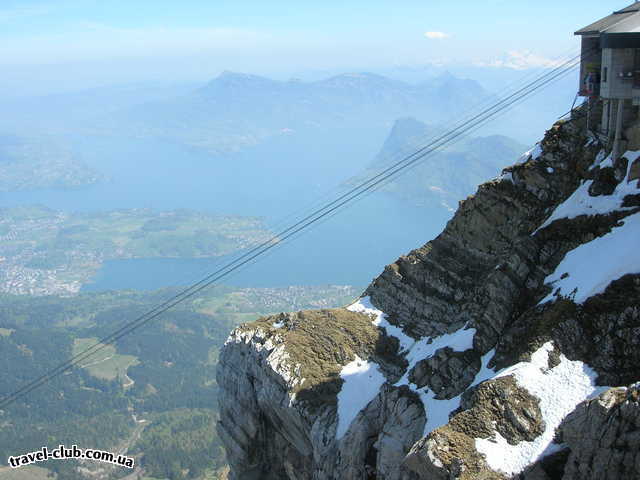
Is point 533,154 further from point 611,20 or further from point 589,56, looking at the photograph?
point 611,20

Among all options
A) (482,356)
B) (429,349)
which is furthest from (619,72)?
(429,349)

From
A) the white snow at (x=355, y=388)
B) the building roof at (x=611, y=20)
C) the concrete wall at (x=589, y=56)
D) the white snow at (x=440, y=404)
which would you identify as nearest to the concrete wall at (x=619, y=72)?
the building roof at (x=611, y=20)

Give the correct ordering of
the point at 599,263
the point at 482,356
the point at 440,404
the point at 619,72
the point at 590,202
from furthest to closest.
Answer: the point at 619,72
the point at 590,202
the point at 482,356
the point at 440,404
the point at 599,263

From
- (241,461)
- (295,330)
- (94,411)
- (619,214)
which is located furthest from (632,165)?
(94,411)

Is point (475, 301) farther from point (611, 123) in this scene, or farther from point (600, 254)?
point (611, 123)

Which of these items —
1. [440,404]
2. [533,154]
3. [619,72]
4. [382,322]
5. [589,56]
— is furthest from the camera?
[382,322]

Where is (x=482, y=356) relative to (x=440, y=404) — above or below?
above
